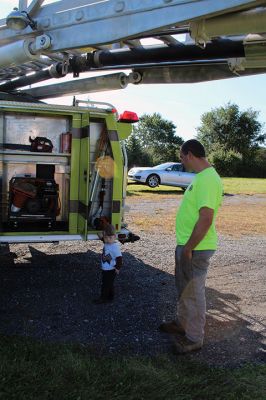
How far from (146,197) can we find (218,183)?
1470 cm

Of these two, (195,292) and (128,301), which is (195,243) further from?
(128,301)

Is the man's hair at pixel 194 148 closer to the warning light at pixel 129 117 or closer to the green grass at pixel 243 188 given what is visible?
the warning light at pixel 129 117

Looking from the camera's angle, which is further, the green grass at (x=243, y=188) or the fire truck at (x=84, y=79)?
the green grass at (x=243, y=188)

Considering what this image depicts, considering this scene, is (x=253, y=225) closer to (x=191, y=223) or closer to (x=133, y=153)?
(x=191, y=223)

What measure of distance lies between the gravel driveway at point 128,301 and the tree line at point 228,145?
41.9 meters

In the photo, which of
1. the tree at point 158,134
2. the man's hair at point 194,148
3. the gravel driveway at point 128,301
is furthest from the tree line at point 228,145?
the man's hair at point 194,148

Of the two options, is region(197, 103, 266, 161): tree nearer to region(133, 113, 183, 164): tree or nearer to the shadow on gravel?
region(133, 113, 183, 164): tree

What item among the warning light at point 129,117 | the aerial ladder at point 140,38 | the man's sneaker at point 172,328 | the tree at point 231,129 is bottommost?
the man's sneaker at point 172,328

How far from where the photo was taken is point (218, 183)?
14.3ft

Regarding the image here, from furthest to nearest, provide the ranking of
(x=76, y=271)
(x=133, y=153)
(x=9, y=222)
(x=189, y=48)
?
(x=133, y=153)
(x=76, y=271)
(x=9, y=222)
(x=189, y=48)

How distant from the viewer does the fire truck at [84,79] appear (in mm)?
3500

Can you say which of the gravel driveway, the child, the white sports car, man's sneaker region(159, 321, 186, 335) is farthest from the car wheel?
man's sneaker region(159, 321, 186, 335)

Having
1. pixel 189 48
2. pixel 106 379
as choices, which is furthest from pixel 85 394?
pixel 189 48

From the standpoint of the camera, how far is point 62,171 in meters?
6.61
